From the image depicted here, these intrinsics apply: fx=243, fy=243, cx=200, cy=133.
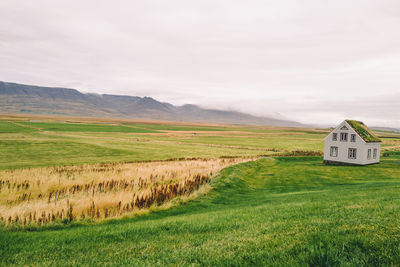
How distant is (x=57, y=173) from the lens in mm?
29672

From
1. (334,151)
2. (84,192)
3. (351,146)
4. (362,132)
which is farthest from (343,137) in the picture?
(84,192)

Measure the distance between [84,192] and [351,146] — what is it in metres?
46.2

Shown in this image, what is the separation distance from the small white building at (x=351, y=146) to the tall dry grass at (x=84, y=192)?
28975mm

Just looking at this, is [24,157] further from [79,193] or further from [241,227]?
[241,227]

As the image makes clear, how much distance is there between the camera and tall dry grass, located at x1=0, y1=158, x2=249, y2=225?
1426 centimetres

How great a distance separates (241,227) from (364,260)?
460 cm

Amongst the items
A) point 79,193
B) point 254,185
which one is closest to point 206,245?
point 79,193

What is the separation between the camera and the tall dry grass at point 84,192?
14.3 m

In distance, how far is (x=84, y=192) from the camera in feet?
71.3

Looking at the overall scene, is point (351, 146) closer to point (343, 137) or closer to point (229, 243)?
point (343, 137)

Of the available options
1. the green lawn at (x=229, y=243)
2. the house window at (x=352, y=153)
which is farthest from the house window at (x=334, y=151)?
the green lawn at (x=229, y=243)

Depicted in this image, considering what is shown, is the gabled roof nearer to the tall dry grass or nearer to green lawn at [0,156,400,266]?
the tall dry grass

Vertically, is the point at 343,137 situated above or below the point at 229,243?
above

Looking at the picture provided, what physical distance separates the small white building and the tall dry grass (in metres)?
29.0
